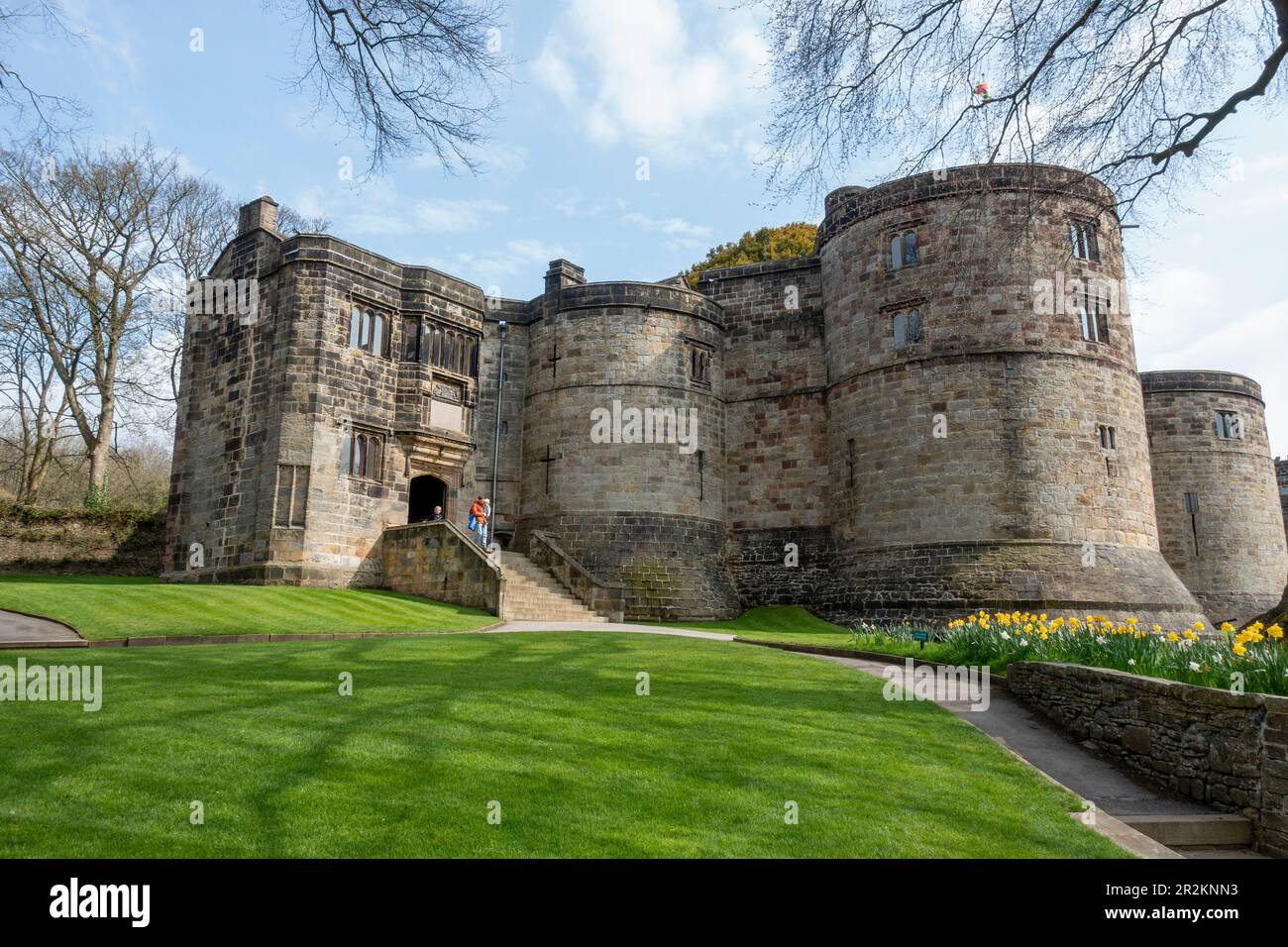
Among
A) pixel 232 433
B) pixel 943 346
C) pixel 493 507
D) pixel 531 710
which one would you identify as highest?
pixel 943 346

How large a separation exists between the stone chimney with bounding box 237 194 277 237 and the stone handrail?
1259 centimetres

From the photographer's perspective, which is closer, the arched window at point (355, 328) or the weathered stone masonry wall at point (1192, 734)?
the weathered stone masonry wall at point (1192, 734)

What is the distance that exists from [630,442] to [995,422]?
10.7 meters

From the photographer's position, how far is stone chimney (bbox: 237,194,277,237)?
25.5 metres

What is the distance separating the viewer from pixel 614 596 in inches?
920

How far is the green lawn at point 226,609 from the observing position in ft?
47.4

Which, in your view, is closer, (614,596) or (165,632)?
(165,632)

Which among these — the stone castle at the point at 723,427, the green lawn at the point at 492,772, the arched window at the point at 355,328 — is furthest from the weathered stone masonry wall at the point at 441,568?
the green lawn at the point at 492,772

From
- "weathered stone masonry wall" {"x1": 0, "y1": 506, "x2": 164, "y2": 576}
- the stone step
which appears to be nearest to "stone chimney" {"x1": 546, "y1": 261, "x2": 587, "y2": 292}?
"weathered stone masonry wall" {"x1": 0, "y1": 506, "x2": 164, "y2": 576}

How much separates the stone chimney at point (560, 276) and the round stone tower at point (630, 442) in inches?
1.9

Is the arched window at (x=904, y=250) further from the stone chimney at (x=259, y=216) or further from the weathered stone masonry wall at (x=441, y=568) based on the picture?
the stone chimney at (x=259, y=216)
